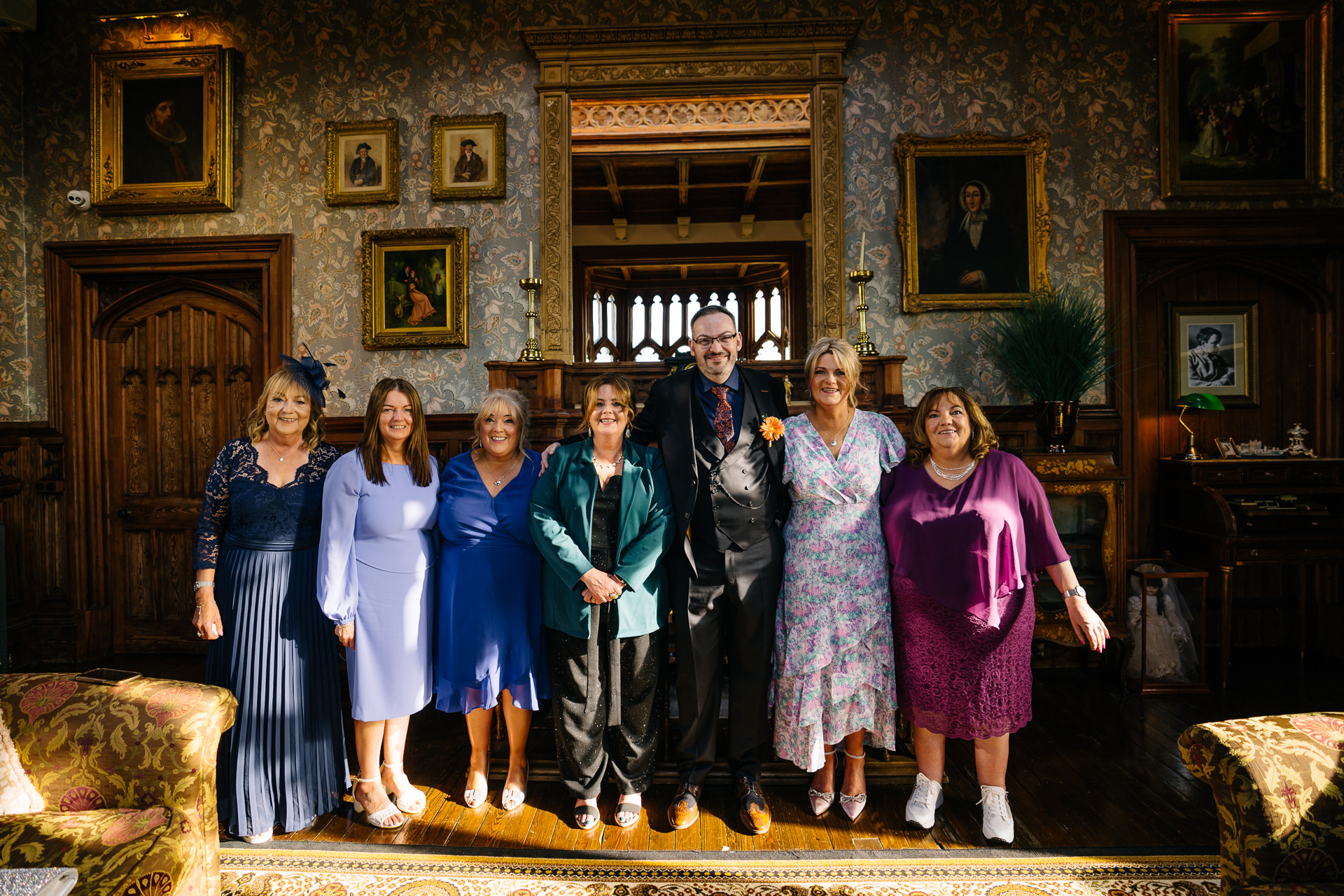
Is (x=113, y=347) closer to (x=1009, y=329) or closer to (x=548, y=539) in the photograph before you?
(x=548, y=539)

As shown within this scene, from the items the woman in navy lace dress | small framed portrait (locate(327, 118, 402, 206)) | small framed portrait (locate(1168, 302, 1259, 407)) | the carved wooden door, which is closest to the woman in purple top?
the woman in navy lace dress

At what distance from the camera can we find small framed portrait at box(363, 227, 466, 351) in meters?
4.04

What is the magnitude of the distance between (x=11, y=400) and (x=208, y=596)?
3.25m

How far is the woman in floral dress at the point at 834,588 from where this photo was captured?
230 cm

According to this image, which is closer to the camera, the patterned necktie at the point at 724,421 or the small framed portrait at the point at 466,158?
the patterned necktie at the point at 724,421

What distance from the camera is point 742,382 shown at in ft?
8.01

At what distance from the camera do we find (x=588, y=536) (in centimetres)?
228

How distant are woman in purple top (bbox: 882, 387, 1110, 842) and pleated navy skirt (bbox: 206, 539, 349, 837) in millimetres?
2094

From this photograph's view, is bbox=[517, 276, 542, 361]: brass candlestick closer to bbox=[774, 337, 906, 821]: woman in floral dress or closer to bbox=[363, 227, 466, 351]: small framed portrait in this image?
bbox=[363, 227, 466, 351]: small framed portrait

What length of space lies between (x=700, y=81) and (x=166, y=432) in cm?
418

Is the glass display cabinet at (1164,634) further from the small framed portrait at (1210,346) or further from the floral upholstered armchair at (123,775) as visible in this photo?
the floral upholstered armchair at (123,775)

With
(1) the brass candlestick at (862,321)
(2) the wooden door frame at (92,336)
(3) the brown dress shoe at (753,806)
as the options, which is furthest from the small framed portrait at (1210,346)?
(2) the wooden door frame at (92,336)

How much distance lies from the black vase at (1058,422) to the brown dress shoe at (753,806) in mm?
2550

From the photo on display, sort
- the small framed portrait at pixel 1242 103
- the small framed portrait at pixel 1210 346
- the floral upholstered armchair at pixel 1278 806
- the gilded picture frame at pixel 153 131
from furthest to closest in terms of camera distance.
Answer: the small framed portrait at pixel 1210 346 < the gilded picture frame at pixel 153 131 < the small framed portrait at pixel 1242 103 < the floral upholstered armchair at pixel 1278 806
